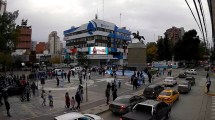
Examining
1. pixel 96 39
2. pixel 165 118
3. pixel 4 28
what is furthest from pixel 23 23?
pixel 165 118

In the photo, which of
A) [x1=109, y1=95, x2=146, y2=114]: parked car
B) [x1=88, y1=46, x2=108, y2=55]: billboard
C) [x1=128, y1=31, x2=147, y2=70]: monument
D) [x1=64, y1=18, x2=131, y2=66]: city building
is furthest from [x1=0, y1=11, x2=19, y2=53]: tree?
[x1=88, y1=46, x2=108, y2=55]: billboard

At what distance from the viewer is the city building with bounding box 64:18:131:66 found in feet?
327

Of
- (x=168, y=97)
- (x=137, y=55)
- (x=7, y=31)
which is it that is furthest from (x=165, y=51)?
(x=168, y=97)

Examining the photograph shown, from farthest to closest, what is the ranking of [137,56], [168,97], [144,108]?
1. [137,56]
2. [168,97]
3. [144,108]

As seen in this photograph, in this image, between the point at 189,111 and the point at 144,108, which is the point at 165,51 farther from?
the point at 144,108

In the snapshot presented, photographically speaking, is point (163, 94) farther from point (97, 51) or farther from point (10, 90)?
point (97, 51)

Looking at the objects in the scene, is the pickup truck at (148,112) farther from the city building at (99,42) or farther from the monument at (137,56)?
the city building at (99,42)

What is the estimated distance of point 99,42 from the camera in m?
101

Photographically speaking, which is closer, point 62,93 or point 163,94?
point 163,94

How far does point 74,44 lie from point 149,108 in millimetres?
102352

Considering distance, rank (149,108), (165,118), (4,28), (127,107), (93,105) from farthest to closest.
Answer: (4,28)
(93,105)
(127,107)
(165,118)
(149,108)

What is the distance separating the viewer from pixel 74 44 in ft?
375

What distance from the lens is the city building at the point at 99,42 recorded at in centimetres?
9962

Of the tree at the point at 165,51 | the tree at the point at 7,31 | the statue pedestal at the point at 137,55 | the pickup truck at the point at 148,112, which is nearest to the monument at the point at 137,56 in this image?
the statue pedestal at the point at 137,55
